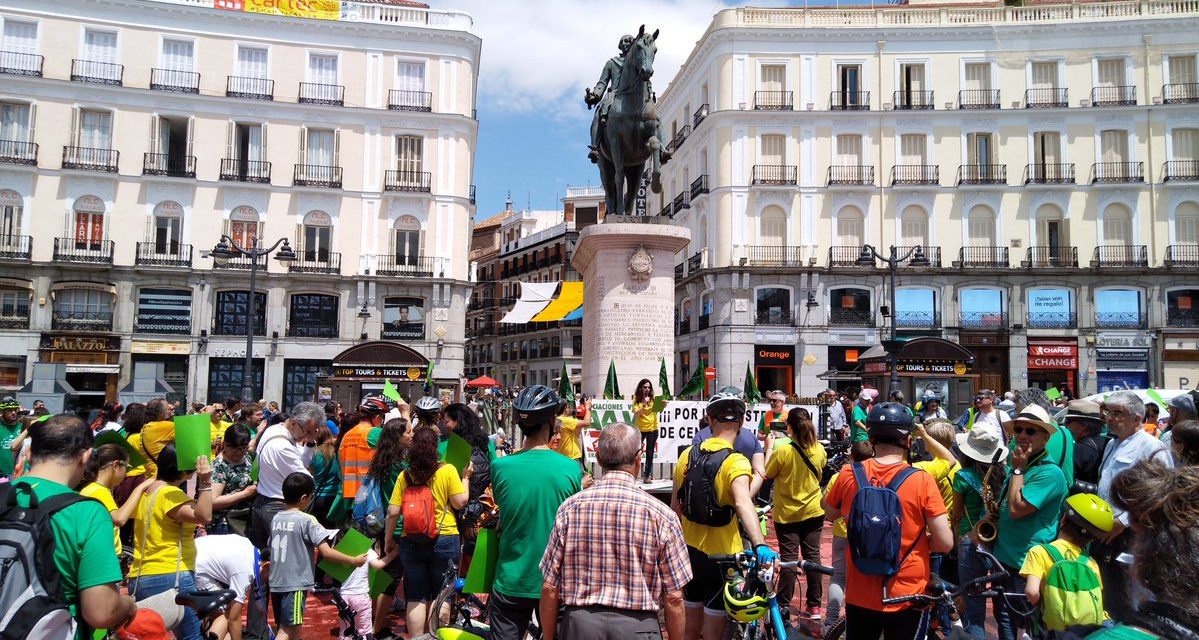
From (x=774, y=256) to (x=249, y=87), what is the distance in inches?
986

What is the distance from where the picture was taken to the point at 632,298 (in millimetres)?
12945

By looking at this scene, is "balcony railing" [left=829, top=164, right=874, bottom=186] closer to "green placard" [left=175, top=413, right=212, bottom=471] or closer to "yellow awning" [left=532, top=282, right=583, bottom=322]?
"yellow awning" [left=532, top=282, right=583, bottom=322]

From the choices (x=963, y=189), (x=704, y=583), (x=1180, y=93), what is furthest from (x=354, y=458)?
(x=1180, y=93)

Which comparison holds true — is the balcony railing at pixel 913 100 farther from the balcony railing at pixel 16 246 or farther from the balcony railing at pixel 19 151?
the balcony railing at pixel 16 246

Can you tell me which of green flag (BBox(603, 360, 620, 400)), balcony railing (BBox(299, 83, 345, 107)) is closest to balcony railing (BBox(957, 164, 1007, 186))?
balcony railing (BBox(299, 83, 345, 107))

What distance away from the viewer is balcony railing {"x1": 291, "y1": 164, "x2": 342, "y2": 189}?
37.2 metres

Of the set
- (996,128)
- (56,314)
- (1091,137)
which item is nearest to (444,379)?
(56,314)

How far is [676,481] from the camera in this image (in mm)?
5375

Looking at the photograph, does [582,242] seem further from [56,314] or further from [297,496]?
[56,314]

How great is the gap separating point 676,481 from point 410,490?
1.81 meters

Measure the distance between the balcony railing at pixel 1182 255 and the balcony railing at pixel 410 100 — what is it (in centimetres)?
3382

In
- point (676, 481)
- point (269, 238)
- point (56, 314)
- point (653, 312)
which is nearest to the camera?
point (676, 481)

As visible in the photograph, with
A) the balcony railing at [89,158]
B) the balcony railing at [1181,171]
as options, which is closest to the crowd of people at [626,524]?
the balcony railing at [89,158]

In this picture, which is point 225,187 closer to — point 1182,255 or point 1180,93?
point 1182,255
